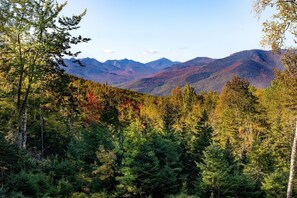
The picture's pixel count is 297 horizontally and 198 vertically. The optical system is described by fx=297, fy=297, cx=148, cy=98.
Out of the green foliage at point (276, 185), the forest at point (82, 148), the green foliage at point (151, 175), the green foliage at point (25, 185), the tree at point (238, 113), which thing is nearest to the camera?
the green foliage at point (25, 185)

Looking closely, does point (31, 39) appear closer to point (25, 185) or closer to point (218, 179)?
point (25, 185)

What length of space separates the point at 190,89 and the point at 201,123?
146 feet

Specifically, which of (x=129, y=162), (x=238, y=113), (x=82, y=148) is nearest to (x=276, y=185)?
(x=129, y=162)

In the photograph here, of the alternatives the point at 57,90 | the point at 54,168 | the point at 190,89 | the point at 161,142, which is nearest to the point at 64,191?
the point at 54,168

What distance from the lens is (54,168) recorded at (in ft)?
59.5

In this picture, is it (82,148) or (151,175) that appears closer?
(151,175)

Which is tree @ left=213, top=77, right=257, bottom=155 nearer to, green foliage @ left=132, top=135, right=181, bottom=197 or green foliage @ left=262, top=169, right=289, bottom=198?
green foliage @ left=262, top=169, right=289, bottom=198

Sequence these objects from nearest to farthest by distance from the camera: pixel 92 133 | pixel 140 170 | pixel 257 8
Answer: pixel 257 8
pixel 140 170
pixel 92 133

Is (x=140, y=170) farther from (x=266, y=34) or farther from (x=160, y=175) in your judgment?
(x=266, y=34)

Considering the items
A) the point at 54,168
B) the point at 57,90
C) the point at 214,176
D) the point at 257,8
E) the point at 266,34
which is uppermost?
the point at 257,8

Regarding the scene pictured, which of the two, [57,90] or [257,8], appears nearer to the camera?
[257,8]

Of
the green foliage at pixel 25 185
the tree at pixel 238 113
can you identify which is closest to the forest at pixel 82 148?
the green foliage at pixel 25 185

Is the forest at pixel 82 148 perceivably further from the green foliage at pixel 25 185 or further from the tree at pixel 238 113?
the tree at pixel 238 113

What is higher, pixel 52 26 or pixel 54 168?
pixel 52 26
